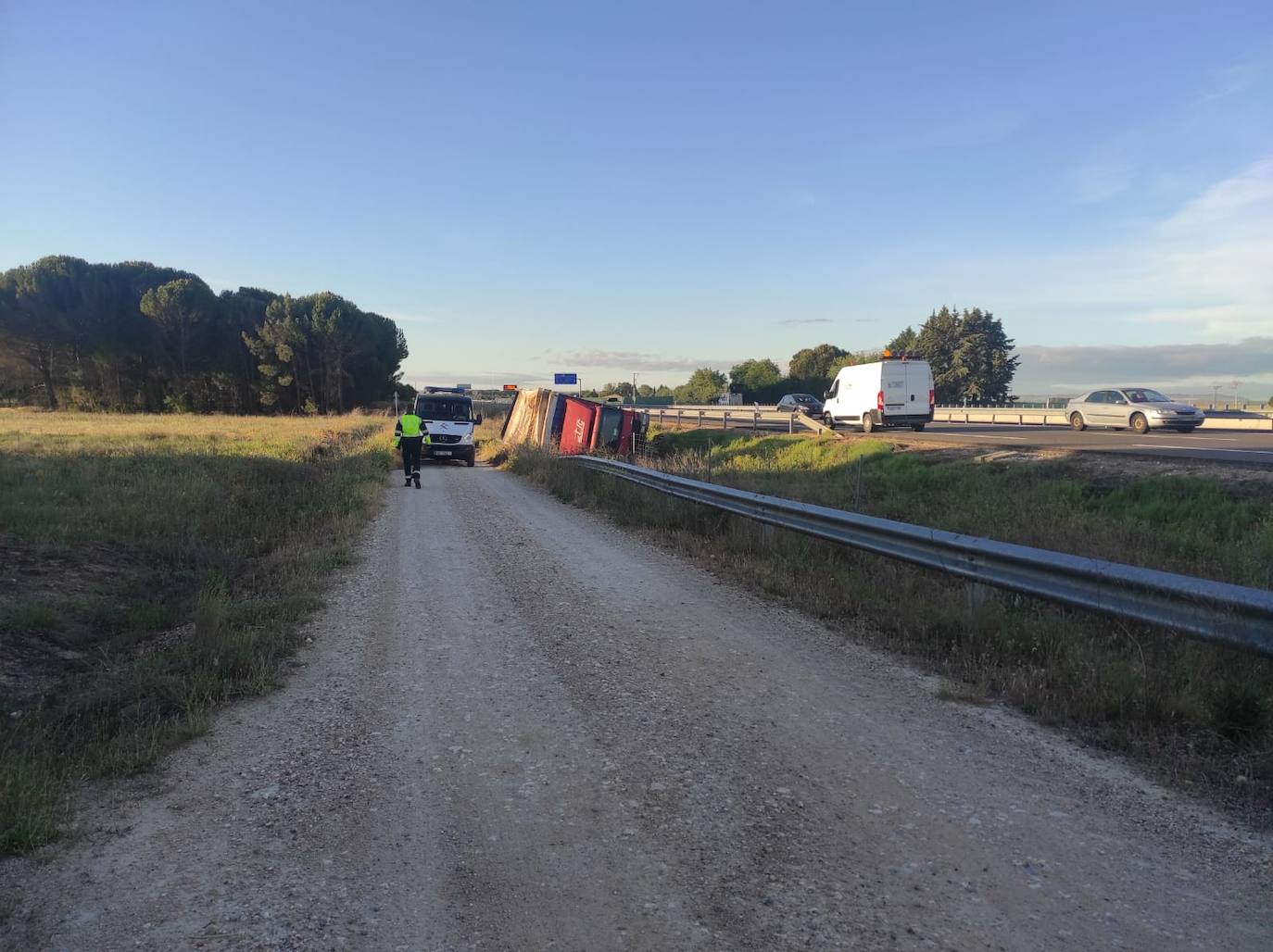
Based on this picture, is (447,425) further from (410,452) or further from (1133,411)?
(1133,411)

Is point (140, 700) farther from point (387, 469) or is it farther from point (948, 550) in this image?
point (387, 469)

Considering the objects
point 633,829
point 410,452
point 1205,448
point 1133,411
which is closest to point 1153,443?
point 1205,448

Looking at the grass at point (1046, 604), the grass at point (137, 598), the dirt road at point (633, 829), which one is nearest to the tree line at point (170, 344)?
the grass at point (137, 598)

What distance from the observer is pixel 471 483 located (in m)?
18.0

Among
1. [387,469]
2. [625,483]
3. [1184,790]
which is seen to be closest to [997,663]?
[1184,790]

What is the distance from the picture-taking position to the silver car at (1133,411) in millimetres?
21719

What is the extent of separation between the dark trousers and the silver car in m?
20.9

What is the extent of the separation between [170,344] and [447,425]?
53.4 metres

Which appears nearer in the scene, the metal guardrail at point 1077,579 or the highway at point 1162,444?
the metal guardrail at point 1077,579

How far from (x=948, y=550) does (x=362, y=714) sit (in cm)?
444

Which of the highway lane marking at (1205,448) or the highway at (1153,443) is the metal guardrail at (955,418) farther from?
the highway lane marking at (1205,448)

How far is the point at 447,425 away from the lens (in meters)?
23.2

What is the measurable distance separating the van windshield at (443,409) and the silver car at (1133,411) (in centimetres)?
2033

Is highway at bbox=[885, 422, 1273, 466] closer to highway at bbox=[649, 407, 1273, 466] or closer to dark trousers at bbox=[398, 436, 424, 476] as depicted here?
highway at bbox=[649, 407, 1273, 466]
